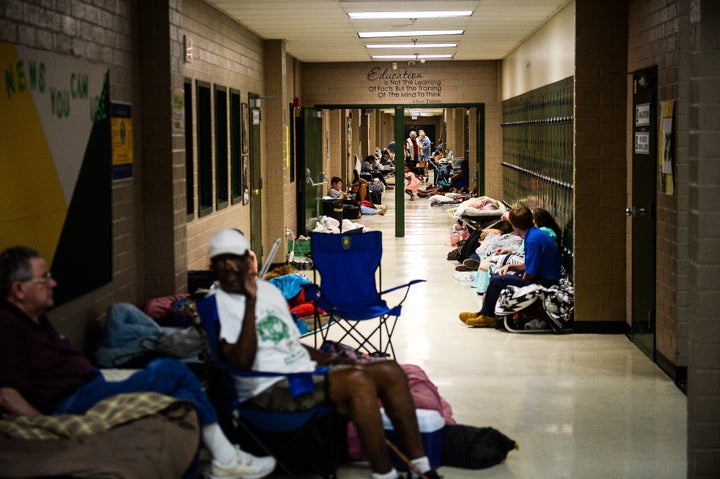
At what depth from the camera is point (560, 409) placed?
6289mm

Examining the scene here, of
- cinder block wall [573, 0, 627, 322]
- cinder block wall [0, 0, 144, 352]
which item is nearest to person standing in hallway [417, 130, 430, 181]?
cinder block wall [573, 0, 627, 322]

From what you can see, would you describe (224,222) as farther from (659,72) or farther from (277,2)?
(659,72)

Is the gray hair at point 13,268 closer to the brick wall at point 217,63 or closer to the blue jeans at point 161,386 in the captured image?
the blue jeans at point 161,386

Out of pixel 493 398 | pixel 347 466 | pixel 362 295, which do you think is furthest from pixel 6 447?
pixel 362 295

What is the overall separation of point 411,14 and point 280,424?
6.46 metres

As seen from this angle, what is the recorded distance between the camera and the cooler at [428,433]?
5047 millimetres

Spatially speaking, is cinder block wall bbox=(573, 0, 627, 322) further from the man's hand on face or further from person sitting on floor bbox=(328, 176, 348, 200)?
person sitting on floor bbox=(328, 176, 348, 200)

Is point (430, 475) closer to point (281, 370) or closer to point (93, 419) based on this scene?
point (281, 370)

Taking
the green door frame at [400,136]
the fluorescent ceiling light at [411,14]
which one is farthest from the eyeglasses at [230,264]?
the green door frame at [400,136]

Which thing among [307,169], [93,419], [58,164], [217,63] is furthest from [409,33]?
[93,419]

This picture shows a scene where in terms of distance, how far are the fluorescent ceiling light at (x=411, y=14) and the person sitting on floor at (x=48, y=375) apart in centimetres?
639

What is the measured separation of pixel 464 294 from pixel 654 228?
3565 millimetres

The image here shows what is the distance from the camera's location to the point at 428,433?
16.6ft

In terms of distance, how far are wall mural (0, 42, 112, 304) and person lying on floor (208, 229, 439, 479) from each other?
90 centimetres
